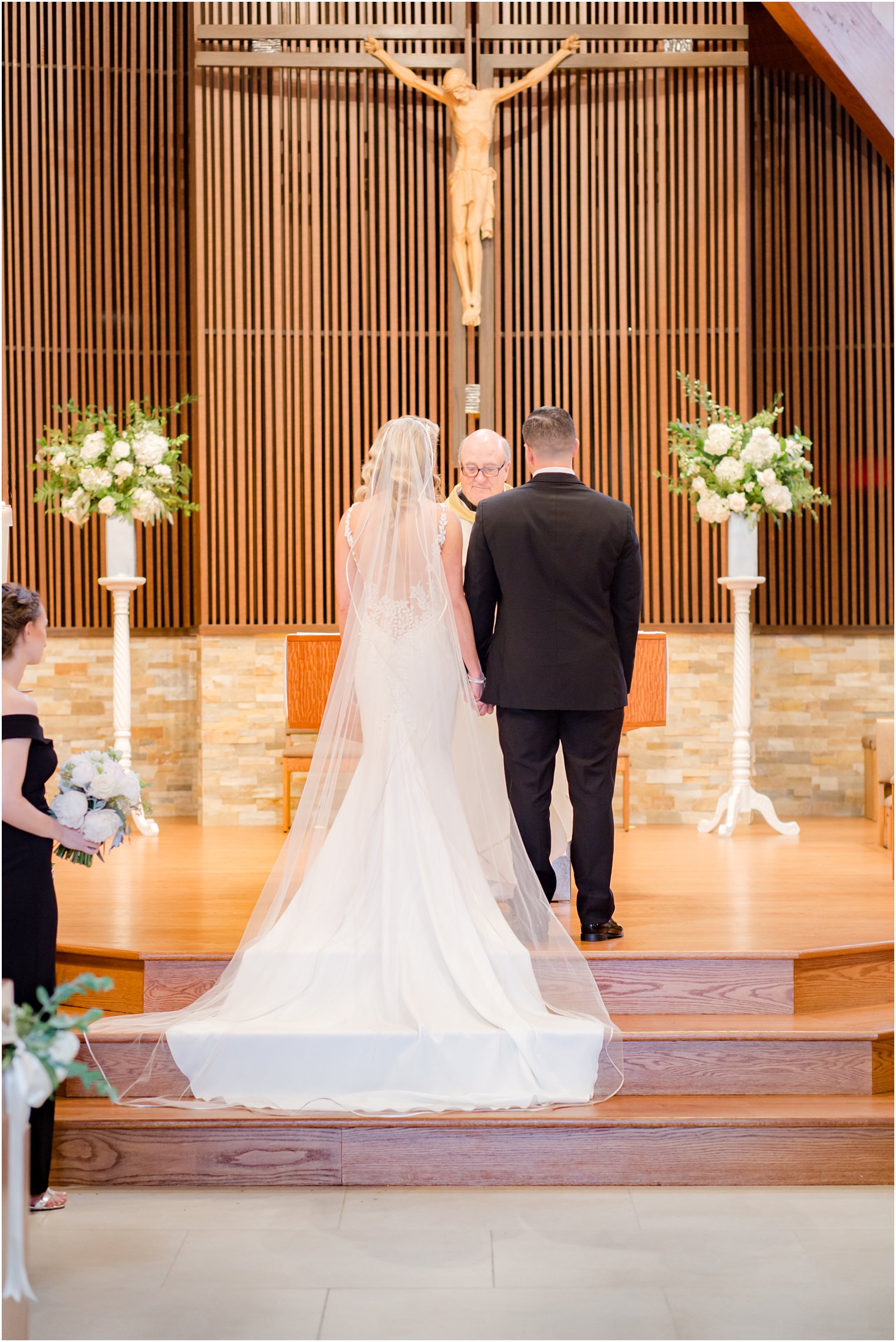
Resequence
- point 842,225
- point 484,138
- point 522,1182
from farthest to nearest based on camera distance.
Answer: point 842,225, point 484,138, point 522,1182

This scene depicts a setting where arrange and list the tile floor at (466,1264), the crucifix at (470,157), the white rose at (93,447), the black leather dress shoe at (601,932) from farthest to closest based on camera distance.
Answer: the crucifix at (470,157) → the white rose at (93,447) → the black leather dress shoe at (601,932) → the tile floor at (466,1264)

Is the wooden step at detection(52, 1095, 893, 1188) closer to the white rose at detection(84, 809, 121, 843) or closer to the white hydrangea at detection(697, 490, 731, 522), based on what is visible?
the white rose at detection(84, 809, 121, 843)

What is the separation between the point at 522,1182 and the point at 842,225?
687cm

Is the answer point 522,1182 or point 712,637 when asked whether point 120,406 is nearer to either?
point 712,637

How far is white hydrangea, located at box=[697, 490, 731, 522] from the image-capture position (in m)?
7.18

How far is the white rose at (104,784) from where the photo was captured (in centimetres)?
340

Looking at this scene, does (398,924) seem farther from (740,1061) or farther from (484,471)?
(484,471)

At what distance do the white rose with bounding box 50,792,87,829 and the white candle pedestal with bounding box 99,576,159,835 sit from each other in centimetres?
396

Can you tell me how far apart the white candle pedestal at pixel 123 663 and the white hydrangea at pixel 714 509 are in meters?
3.01

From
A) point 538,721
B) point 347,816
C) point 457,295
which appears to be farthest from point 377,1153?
point 457,295

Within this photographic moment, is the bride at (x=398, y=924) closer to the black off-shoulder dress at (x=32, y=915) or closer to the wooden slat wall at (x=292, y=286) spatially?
the black off-shoulder dress at (x=32, y=915)

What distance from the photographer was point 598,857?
14.3 ft

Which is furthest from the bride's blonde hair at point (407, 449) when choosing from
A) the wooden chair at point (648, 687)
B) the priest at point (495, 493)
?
the wooden chair at point (648, 687)

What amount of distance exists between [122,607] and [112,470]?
30.0 inches
